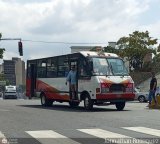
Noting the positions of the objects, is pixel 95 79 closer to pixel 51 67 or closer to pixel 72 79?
pixel 72 79

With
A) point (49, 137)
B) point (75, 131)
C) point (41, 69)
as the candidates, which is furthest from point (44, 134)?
point (41, 69)

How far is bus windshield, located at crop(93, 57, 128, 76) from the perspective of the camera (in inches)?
915

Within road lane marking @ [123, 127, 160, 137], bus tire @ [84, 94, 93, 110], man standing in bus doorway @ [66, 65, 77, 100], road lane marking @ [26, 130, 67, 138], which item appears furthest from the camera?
man standing in bus doorway @ [66, 65, 77, 100]

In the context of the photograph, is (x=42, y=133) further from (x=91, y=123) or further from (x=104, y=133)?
(x=91, y=123)

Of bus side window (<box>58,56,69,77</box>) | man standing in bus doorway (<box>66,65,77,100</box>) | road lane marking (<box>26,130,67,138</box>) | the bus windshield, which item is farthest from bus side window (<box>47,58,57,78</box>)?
road lane marking (<box>26,130,67,138</box>)

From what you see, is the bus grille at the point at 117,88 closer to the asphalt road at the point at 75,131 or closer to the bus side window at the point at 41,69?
the asphalt road at the point at 75,131

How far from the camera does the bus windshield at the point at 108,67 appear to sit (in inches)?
915

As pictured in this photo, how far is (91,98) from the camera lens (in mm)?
22984

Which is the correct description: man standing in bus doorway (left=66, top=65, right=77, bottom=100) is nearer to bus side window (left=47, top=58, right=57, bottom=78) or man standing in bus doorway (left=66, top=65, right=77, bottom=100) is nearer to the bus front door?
the bus front door

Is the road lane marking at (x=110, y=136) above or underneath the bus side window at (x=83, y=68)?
underneath

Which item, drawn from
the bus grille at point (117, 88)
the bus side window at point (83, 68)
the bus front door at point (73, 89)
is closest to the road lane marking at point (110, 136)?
the bus grille at point (117, 88)

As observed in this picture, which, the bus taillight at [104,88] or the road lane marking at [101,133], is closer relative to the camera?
the road lane marking at [101,133]

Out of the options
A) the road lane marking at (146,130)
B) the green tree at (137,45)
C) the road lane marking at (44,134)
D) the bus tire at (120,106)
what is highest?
the green tree at (137,45)

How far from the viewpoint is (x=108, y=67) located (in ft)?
77.4
